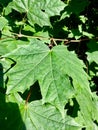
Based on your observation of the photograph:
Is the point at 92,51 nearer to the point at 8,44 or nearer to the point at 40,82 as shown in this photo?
the point at 8,44

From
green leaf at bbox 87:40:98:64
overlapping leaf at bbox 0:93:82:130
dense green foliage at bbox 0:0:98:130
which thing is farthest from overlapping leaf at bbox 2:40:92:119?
green leaf at bbox 87:40:98:64

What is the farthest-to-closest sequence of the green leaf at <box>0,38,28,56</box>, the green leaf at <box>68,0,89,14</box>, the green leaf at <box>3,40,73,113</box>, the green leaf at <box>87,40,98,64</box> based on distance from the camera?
1. the green leaf at <box>68,0,89,14</box>
2. the green leaf at <box>87,40,98,64</box>
3. the green leaf at <box>0,38,28,56</box>
4. the green leaf at <box>3,40,73,113</box>

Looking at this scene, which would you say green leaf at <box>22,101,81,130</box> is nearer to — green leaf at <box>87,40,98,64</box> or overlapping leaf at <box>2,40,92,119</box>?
overlapping leaf at <box>2,40,92,119</box>

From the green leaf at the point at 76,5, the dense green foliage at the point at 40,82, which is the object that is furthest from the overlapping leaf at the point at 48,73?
the green leaf at the point at 76,5

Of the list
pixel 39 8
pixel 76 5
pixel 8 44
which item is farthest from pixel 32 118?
pixel 76 5

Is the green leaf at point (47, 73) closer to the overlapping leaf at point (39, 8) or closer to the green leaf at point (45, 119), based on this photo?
the green leaf at point (45, 119)

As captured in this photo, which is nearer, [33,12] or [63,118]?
[63,118]

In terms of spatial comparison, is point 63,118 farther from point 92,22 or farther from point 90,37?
point 92,22

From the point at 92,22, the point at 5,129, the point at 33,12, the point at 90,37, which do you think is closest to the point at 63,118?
the point at 5,129
